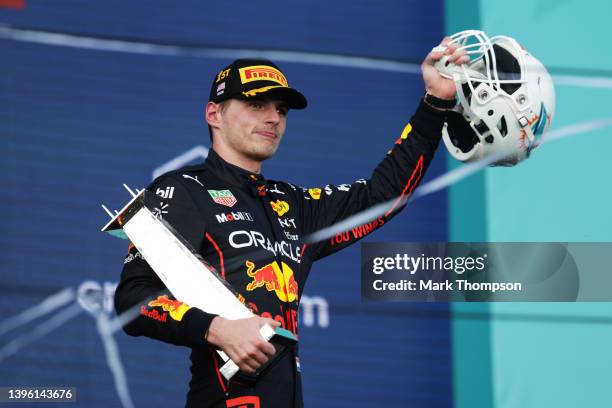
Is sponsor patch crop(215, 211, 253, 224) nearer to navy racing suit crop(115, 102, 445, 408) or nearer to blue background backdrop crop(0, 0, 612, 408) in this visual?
navy racing suit crop(115, 102, 445, 408)

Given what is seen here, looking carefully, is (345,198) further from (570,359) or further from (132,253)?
(570,359)

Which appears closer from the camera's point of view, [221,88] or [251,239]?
[251,239]

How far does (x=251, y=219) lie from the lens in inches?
68.0

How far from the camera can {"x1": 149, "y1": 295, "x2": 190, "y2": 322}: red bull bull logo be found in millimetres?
1518

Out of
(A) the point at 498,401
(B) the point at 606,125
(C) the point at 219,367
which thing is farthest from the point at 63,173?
(B) the point at 606,125

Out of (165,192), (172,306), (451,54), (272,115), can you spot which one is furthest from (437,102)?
(172,306)

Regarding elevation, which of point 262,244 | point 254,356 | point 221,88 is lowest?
point 254,356

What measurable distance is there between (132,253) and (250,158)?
300 millimetres

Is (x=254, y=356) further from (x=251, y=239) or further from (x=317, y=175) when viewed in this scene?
(x=317, y=175)

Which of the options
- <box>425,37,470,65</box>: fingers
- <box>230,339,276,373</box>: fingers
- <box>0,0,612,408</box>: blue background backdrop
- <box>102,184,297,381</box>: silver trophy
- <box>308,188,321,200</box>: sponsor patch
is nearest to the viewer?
<box>230,339,276,373</box>: fingers

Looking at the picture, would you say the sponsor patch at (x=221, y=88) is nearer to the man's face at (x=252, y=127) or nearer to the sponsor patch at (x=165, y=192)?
the man's face at (x=252, y=127)

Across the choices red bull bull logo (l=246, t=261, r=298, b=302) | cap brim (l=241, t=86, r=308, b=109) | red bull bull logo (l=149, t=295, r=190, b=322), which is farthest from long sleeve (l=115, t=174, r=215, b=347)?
cap brim (l=241, t=86, r=308, b=109)

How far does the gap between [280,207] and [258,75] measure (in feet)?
0.83

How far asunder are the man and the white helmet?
6 centimetres
